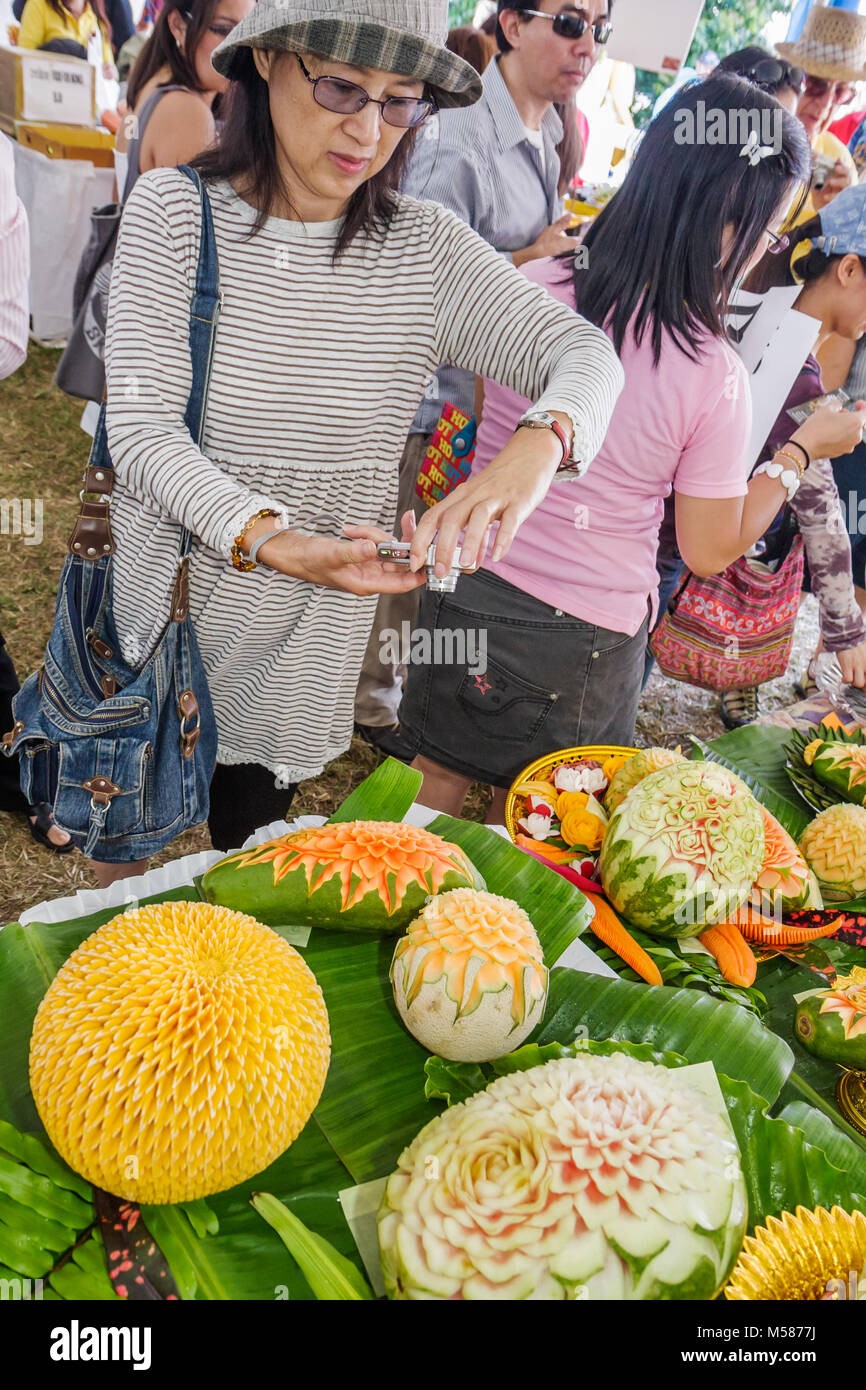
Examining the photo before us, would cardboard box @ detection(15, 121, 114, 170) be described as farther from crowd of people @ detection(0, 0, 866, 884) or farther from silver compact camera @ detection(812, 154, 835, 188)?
silver compact camera @ detection(812, 154, 835, 188)

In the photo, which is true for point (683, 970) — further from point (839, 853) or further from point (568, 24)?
point (568, 24)

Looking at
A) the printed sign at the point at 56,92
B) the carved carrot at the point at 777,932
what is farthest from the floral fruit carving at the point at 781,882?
the printed sign at the point at 56,92

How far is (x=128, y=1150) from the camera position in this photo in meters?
0.75

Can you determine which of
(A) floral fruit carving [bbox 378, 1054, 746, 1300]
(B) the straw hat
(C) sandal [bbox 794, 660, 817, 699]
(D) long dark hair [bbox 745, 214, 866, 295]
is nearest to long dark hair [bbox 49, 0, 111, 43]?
(B) the straw hat

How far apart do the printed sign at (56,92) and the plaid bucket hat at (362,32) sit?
189 inches

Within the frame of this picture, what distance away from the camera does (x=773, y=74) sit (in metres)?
2.87

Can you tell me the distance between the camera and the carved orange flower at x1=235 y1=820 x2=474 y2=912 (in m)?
1.05

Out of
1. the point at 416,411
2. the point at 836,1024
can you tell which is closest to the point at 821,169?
the point at 416,411

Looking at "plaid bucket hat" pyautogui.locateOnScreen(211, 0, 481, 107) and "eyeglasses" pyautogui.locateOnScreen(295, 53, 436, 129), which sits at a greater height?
"plaid bucket hat" pyautogui.locateOnScreen(211, 0, 481, 107)

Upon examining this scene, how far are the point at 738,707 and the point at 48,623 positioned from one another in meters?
3.01

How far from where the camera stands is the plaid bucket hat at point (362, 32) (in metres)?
1.18

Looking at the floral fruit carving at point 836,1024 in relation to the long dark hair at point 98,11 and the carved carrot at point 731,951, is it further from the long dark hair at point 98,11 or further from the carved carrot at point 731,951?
the long dark hair at point 98,11

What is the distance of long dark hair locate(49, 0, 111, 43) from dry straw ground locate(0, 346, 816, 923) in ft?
6.15
